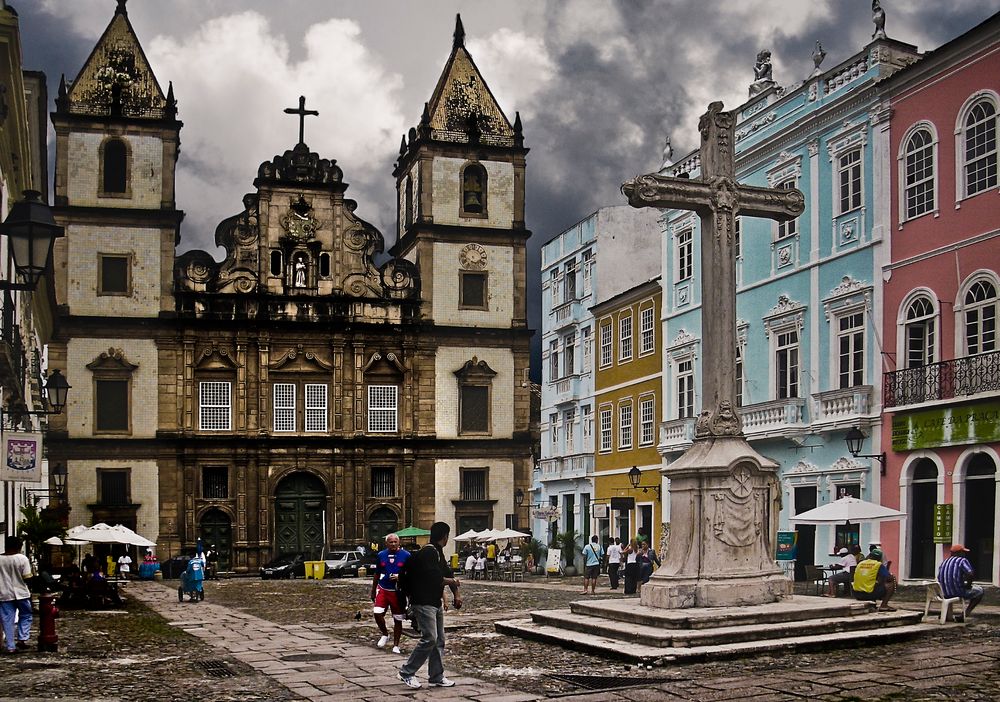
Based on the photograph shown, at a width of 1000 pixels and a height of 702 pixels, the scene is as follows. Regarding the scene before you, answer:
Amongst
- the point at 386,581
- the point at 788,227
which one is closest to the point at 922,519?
the point at 788,227

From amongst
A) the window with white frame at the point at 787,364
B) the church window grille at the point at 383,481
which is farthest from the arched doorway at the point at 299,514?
the window with white frame at the point at 787,364

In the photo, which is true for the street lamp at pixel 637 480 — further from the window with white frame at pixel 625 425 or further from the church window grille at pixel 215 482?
the church window grille at pixel 215 482

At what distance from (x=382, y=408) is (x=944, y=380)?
33.3 metres

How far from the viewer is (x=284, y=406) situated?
180 ft

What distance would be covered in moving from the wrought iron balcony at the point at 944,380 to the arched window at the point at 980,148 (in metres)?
3.53

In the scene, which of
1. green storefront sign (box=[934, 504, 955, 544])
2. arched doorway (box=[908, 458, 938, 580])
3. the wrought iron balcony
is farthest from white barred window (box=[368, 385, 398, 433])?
green storefront sign (box=[934, 504, 955, 544])

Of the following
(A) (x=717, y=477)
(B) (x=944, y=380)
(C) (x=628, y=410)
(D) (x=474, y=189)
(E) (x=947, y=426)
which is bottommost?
(A) (x=717, y=477)

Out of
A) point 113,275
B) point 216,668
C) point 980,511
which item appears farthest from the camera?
point 113,275

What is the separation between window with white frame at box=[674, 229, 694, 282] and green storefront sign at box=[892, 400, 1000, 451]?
10.6 meters

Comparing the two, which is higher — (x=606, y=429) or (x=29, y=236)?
(x=29, y=236)

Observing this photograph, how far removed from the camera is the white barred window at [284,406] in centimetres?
5475

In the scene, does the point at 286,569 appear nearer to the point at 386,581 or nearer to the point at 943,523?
the point at 943,523

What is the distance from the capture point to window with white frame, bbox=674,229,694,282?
37125mm

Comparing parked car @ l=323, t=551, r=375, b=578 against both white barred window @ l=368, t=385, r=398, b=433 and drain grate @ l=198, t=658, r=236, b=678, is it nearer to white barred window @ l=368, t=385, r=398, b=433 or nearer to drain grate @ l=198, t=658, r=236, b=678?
white barred window @ l=368, t=385, r=398, b=433
